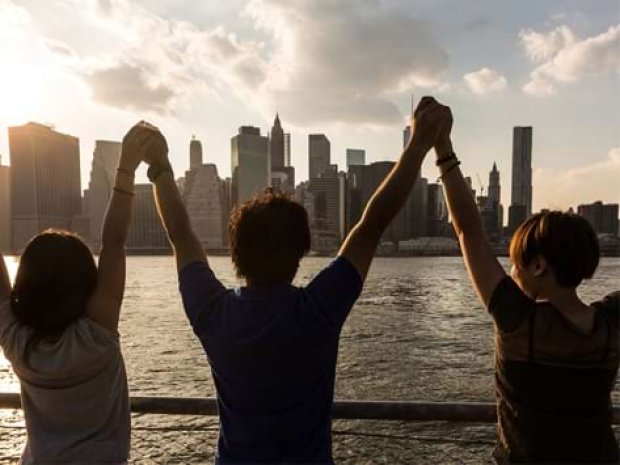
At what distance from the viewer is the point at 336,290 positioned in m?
1.80

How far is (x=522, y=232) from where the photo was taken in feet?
6.30

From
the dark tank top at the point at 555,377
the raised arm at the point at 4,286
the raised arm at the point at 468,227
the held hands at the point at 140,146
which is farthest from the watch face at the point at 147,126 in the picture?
the dark tank top at the point at 555,377

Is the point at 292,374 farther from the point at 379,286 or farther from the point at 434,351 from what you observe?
the point at 379,286

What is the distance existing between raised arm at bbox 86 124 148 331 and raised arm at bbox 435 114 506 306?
1238 mm

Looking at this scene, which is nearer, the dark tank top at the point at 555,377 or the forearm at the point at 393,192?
the dark tank top at the point at 555,377

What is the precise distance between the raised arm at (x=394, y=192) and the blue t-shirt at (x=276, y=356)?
0.23 ft

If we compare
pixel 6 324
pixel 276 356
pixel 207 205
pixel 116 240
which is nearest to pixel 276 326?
pixel 276 356

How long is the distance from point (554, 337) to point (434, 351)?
28.8 m

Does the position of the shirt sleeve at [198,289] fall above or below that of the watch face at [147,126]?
below

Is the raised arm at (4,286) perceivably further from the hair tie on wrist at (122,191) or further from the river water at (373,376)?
the river water at (373,376)

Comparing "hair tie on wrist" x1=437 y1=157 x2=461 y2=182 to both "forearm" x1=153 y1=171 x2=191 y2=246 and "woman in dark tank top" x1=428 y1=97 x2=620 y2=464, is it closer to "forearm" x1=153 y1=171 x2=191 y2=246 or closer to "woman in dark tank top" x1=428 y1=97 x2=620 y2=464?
"woman in dark tank top" x1=428 y1=97 x2=620 y2=464

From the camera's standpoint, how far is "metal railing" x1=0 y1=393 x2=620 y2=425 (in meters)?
2.49

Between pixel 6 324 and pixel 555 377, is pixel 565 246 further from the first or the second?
pixel 6 324

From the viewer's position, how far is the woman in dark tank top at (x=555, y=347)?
1798 mm
